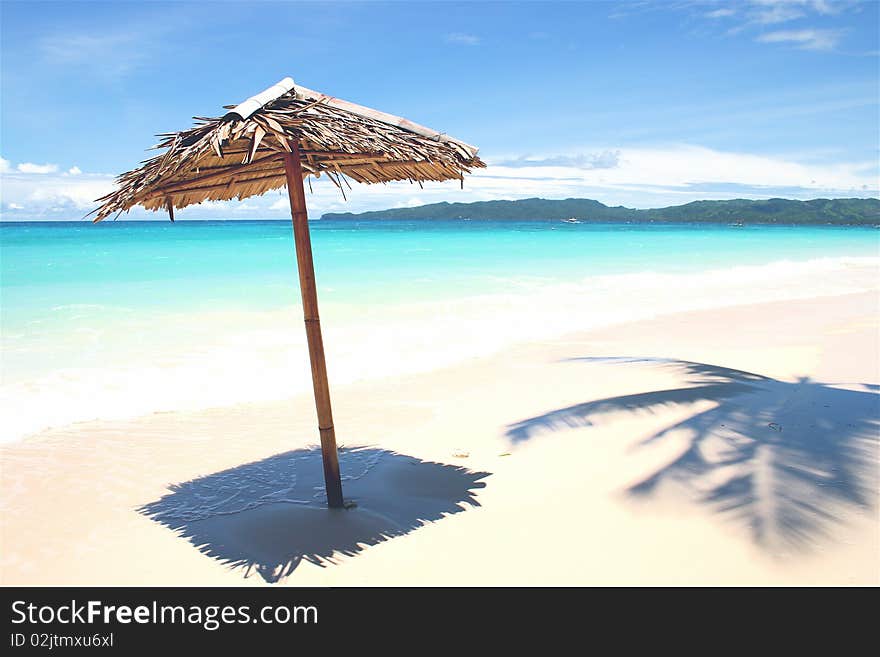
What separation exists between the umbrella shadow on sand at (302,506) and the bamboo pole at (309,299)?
0.33 metres

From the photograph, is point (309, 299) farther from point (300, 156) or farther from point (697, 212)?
point (697, 212)

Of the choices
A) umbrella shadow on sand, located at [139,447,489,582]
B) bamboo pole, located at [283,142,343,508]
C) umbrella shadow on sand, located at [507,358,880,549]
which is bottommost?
umbrella shadow on sand, located at [139,447,489,582]

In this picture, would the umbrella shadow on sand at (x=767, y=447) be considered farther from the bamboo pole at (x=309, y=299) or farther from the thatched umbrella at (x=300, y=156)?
the thatched umbrella at (x=300, y=156)

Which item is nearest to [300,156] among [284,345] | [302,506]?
[302,506]

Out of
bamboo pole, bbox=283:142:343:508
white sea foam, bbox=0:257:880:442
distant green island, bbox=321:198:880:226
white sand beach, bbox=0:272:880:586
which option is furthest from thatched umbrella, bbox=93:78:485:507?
distant green island, bbox=321:198:880:226

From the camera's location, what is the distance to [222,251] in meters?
30.6

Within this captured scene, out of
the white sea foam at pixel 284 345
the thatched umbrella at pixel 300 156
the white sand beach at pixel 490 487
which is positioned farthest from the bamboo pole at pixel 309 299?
the white sea foam at pixel 284 345

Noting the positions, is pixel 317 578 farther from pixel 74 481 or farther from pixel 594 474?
pixel 74 481

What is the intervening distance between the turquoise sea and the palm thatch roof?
126 inches

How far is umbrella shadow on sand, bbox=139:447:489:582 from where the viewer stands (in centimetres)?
335

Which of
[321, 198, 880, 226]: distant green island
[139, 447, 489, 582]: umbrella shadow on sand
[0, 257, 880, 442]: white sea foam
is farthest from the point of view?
[321, 198, 880, 226]: distant green island

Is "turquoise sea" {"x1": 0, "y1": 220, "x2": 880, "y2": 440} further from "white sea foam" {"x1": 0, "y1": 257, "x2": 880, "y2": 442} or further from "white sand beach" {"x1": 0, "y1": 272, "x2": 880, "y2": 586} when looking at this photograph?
"white sand beach" {"x1": 0, "y1": 272, "x2": 880, "y2": 586}
